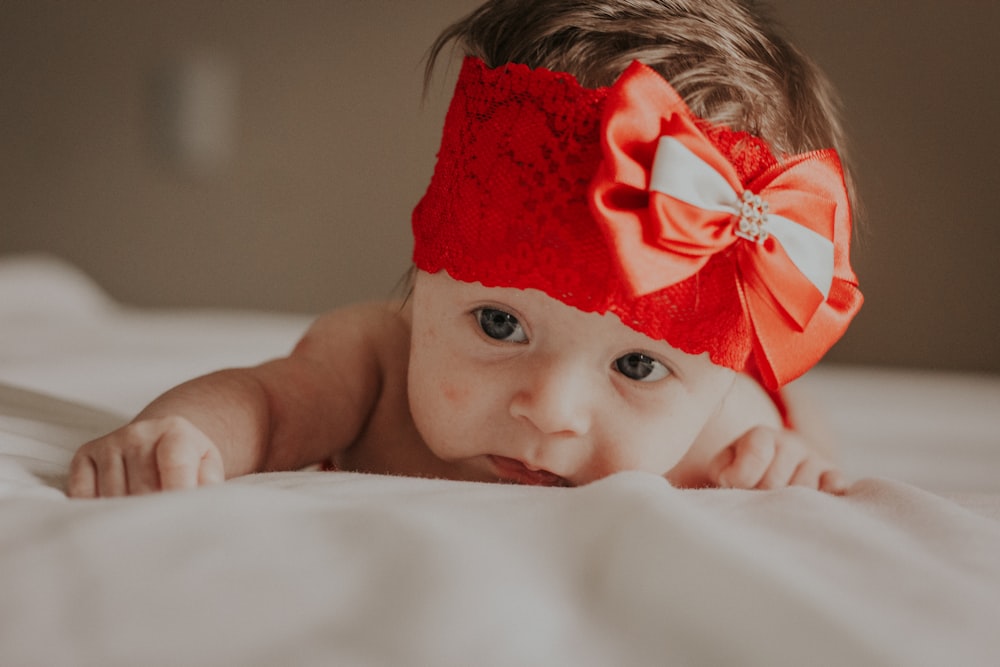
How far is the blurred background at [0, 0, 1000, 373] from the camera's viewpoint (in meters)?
2.41

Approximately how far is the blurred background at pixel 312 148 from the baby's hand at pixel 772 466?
1.63m

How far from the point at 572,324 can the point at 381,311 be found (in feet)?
1.26

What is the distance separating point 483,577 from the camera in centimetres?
49

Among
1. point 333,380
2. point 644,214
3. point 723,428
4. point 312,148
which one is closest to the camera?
point 644,214

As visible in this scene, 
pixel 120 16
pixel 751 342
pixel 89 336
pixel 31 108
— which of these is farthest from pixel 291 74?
pixel 751 342

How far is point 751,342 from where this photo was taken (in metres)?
0.84

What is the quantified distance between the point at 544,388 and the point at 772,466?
31 cm

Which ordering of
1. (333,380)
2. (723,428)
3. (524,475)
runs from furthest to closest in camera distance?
(723,428), (333,380), (524,475)

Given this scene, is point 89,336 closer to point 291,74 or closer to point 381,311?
point 381,311

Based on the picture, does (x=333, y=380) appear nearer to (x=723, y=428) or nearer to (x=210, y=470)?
(x=210, y=470)

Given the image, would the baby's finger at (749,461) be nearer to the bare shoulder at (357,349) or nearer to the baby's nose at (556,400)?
the baby's nose at (556,400)

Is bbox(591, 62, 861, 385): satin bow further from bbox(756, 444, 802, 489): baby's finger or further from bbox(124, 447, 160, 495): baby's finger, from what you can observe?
bbox(124, 447, 160, 495): baby's finger

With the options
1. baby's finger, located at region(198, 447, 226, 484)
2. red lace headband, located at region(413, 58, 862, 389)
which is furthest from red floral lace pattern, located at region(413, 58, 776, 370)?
baby's finger, located at region(198, 447, 226, 484)

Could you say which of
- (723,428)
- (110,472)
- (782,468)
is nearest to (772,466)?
(782,468)
